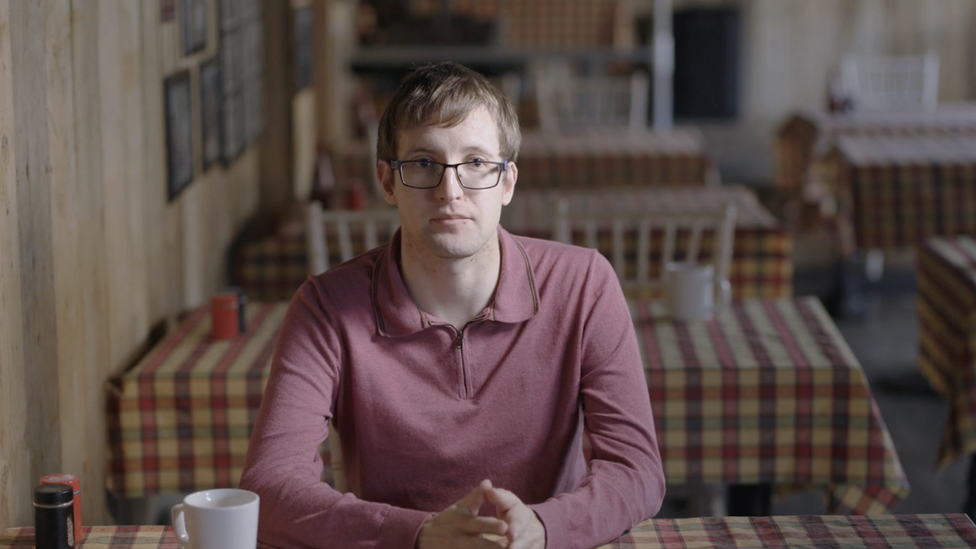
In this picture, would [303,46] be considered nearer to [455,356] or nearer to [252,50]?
[252,50]

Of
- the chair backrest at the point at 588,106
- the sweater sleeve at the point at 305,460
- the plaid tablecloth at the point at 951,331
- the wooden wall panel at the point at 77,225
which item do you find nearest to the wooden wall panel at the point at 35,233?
the wooden wall panel at the point at 77,225

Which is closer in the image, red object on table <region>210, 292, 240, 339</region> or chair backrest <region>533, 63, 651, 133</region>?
red object on table <region>210, 292, 240, 339</region>

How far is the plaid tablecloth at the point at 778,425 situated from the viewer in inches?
88.4

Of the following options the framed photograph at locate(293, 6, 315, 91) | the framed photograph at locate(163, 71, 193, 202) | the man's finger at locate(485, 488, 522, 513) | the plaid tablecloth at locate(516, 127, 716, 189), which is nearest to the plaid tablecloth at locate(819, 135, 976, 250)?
the plaid tablecloth at locate(516, 127, 716, 189)

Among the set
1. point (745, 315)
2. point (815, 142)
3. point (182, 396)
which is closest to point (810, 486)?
point (745, 315)

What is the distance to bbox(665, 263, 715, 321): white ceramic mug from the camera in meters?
2.59

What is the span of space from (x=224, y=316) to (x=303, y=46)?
248 centimetres

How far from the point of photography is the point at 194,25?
3002 mm

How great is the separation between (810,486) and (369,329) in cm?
114

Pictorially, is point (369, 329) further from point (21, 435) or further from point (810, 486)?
point (810, 486)

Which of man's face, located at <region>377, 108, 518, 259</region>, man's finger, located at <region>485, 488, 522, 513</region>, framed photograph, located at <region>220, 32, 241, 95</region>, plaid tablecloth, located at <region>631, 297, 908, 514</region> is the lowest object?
plaid tablecloth, located at <region>631, 297, 908, 514</region>

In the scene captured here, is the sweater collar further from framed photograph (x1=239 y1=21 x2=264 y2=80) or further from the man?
framed photograph (x1=239 y1=21 x2=264 y2=80)

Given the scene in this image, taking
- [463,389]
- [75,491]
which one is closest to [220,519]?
[75,491]

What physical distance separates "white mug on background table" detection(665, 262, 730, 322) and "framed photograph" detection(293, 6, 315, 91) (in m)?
2.32
